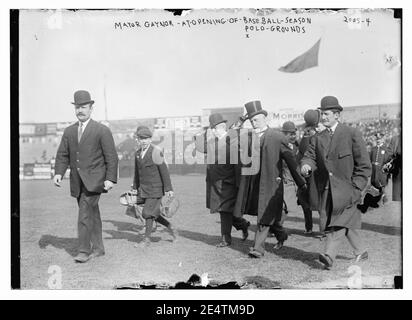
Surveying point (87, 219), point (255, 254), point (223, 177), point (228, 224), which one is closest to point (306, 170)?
point (255, 254)

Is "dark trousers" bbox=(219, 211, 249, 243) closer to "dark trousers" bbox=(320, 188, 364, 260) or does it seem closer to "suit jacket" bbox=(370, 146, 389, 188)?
"dark trousers" bbox=(320, 188, 364, 260)

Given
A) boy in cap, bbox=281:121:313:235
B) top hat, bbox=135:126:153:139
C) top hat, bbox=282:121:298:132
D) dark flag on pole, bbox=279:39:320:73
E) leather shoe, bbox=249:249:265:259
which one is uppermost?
dark flag on pole, bbox=279:39:320:73

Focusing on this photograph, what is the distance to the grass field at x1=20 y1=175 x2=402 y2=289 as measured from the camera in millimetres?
6895

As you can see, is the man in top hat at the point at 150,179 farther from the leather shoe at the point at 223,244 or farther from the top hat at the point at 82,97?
the top hat at the point at 82,97

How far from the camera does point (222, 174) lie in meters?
7.91

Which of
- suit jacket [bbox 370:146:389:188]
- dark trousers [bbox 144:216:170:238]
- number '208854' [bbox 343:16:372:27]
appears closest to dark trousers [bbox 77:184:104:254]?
dark trousers [bbox 144:216:170:238]

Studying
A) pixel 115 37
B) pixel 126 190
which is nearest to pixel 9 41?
pixel 115 37

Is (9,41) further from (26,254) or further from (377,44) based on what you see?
(377,44)

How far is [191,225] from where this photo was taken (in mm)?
8812

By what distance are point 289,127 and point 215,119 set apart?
1.12 meters

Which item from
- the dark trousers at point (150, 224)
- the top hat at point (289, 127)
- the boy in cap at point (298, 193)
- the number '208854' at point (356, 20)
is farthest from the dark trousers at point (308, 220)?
the number '208854' at point (356, 20)

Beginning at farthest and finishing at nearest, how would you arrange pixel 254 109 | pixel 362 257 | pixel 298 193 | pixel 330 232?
pixel 298 193, pixel 254 109, pixel 362 257, pixel 330 232

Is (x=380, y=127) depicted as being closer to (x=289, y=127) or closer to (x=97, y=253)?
(x=289, y=127)

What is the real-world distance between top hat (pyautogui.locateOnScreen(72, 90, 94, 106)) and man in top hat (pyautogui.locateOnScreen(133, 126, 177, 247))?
900mm
